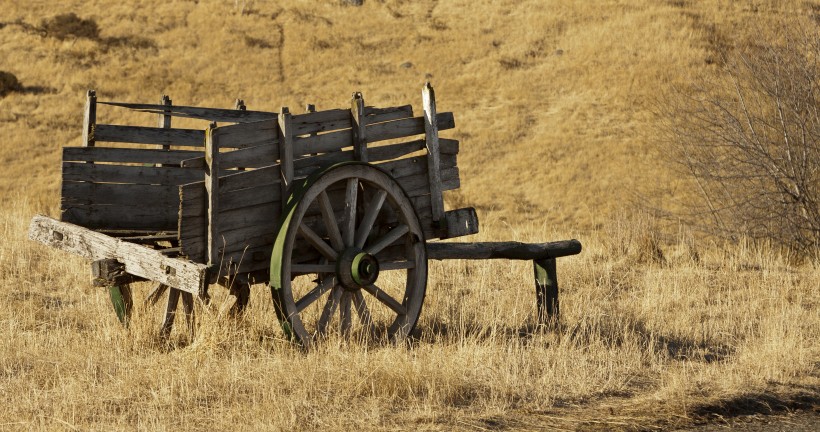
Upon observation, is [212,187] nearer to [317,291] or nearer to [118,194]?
[317,291]

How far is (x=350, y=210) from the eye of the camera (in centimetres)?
668

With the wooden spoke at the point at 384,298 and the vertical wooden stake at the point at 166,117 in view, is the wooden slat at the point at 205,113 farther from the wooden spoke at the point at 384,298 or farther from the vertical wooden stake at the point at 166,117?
the wooden spoke at the point at 384,298

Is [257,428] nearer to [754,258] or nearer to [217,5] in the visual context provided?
[754,258]

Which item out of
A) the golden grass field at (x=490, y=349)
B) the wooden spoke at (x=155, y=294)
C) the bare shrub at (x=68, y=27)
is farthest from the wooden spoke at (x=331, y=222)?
the bare shrub at (x=68, y=27)

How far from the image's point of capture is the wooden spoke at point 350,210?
262 inches

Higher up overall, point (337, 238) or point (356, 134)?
point (356, 134)

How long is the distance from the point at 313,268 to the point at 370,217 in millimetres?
543

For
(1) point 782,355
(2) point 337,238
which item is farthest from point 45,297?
(1) point 782,355

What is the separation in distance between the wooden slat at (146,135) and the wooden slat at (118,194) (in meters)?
0.42

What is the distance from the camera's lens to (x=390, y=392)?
5738 mm

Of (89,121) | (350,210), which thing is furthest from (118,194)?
(350,210)

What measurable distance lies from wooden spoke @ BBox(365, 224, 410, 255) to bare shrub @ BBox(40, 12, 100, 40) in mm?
32146

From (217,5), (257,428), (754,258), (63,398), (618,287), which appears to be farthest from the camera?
(217,5)

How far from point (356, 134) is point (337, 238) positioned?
69cm
